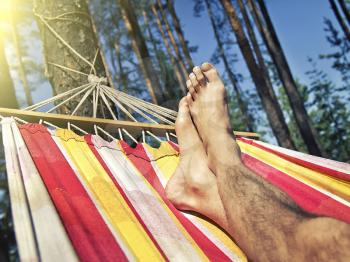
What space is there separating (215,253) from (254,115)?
17.8 metres

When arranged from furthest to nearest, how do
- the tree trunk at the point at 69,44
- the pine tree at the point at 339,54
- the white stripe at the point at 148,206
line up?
the pine tree at the point at 339,54, the tree trunk at the point at 69,44, the white stripe at the point at 148,206

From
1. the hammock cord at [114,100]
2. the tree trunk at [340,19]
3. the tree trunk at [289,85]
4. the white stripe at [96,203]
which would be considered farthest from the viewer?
the tree trunk at [340,19]

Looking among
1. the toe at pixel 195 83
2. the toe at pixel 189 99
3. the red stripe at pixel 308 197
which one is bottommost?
the red stripe at pixel 308 197

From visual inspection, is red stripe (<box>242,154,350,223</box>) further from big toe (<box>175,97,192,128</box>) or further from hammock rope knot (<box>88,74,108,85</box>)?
hammock rope knot (<box>88,74,108,85</box>)

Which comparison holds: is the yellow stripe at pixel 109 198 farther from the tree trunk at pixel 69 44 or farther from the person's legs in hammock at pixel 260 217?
the tree trunk at pixel 69 44

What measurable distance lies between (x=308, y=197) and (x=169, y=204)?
468 millimetres

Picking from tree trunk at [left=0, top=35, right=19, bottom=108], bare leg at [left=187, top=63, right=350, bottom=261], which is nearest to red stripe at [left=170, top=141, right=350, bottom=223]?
bare leg at [left=187, top=63, right=350, bottom=261]

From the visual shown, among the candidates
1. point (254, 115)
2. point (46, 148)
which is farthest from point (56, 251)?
point (254, 115)

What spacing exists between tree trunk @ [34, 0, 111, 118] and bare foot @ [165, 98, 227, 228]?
626 millimetres

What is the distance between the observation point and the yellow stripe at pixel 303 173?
1.24m

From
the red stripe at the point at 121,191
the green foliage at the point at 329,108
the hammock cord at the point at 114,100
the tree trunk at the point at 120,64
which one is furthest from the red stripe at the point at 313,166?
the green foliage at the point at 329,108

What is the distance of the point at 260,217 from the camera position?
829 millimetres

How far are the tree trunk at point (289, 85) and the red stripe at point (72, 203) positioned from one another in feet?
17.7

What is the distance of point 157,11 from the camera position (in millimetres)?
10141
